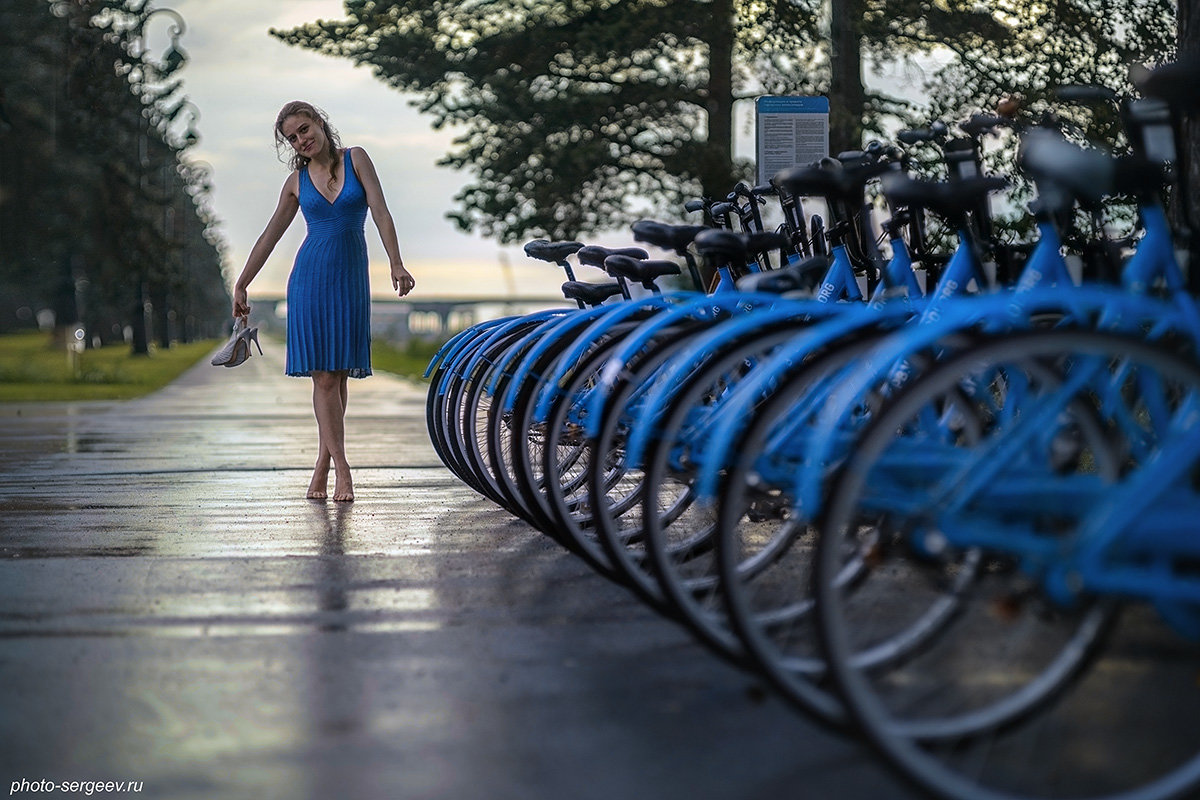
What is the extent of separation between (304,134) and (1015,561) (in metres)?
5.59

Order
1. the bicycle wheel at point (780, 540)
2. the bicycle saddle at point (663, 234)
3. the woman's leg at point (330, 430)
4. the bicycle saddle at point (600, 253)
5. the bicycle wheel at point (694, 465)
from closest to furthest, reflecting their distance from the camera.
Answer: the bicycle wheel at point (780, 540), the bicycle wheel at point (694, 465), the bicycle saddle at point (663, 234), the bicycle saddle at point (600, 253), the woman's leg at point (330, 430)

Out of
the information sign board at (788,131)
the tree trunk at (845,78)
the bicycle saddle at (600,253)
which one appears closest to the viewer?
the bicycle saddle at (600,253)

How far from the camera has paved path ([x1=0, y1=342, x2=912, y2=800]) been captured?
330cm

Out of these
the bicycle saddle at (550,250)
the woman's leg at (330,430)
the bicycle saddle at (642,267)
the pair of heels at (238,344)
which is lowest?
the woman's leg at (330,430)

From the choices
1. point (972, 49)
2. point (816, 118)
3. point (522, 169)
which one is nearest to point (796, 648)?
point (816, 118)

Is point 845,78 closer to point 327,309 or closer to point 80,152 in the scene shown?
point 327,309

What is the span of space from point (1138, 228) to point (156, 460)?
262 inches

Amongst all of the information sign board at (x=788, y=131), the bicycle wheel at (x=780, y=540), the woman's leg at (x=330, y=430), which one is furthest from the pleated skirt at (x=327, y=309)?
the information sign board at (x=788, y=131)

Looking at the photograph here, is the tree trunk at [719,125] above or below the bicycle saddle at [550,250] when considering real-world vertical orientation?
above

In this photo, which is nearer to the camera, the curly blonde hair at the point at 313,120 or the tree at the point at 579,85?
the curly blonde hair at the point at 313,120

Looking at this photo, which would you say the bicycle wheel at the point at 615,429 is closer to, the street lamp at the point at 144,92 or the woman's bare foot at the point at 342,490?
the woman's bare foot at the point at 342,490

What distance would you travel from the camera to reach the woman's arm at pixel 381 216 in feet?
26.2

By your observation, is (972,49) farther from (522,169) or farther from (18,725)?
(18,725)


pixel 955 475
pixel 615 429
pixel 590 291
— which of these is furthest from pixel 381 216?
pixel 955 475
